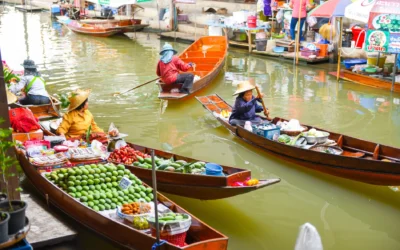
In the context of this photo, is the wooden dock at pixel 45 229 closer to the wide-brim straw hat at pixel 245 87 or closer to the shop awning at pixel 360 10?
the wide-brim straw hat at pixel 245 87

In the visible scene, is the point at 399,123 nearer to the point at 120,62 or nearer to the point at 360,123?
the point at 360,123

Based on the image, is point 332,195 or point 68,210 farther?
point 332,195

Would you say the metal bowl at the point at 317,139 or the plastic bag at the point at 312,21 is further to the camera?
the plastic bag at the point at 312,21

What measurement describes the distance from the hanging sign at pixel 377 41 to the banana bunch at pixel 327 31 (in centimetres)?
353

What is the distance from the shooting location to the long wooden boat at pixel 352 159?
6.80 metres

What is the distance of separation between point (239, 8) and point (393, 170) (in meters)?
13.6

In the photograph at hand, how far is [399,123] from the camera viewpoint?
10.3 meters

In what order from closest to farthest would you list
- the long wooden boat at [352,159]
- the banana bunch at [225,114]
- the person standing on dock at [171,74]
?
the long wooden boat at [352,159]
the banana bunch at [225,114]
the person standing on dock at [171,74]

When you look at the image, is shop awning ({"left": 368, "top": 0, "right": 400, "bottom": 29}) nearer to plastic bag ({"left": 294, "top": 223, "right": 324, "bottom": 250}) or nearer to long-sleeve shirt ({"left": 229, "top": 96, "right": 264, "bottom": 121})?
long-sleeve shirt ({"left": 229, "top": 96, "right": 264, "bottom": 121})

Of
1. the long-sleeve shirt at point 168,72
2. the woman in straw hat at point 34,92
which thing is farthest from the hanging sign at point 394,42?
the woman in straw hat at point 34,92

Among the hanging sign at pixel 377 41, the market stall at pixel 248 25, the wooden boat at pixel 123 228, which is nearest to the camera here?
the wooden boat at pixel 123 228

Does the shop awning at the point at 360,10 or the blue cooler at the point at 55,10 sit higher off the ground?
the shop awning at the point at 360,10

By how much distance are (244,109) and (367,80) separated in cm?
518

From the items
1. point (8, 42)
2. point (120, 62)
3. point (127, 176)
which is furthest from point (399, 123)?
point (8, 42)
